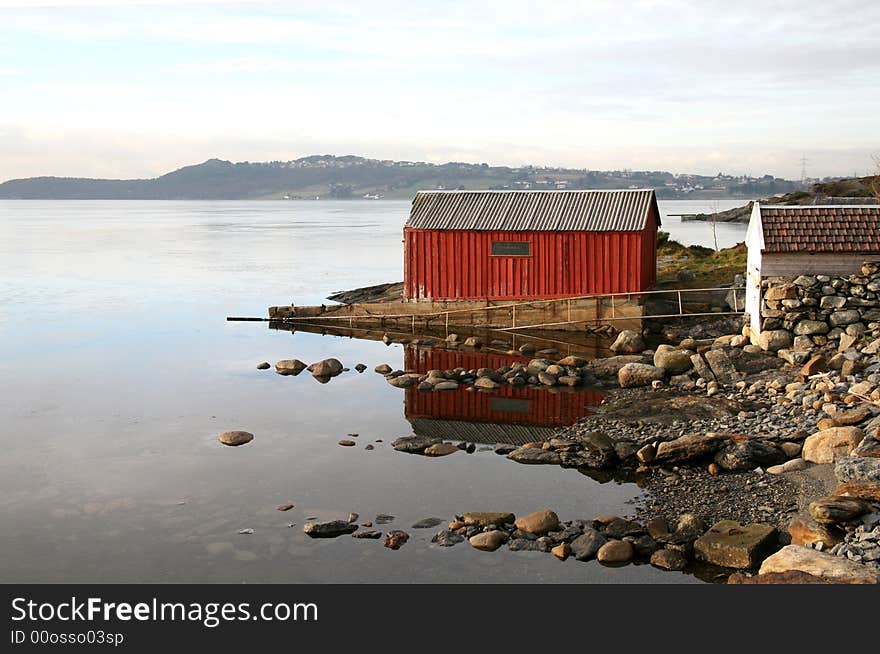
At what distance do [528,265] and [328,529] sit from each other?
19613 millimetres

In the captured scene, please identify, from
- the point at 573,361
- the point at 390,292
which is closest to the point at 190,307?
the point at 390,292

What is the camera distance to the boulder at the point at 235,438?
19.2 m

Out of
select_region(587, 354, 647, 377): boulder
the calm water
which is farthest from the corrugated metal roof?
select_region(587, 354, 647, 377): boulder

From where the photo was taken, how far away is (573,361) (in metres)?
25.0

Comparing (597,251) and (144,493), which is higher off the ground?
(597,251)

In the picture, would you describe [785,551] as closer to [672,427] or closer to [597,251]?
[672,427]

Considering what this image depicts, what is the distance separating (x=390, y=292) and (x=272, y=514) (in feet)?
84.8

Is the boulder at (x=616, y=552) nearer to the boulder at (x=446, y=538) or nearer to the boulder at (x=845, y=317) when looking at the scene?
the boulder at (x=446, y=538)

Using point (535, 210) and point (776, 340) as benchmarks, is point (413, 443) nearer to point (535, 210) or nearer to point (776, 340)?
point (776, 340)

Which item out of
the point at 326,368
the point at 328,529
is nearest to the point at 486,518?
the point at 328,529

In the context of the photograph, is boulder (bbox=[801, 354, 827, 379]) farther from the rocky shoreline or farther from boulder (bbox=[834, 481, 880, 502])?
boulder (bbox=[834, 481, 880, 502])

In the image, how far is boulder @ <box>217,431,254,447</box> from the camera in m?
19.2

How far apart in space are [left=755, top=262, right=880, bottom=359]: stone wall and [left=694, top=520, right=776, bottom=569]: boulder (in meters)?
10.3
